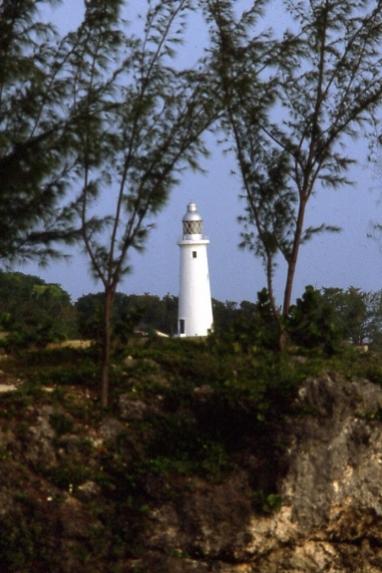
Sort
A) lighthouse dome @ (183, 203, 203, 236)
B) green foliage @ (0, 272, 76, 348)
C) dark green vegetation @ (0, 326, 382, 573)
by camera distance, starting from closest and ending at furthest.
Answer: dark green vegetation @ (0, 326, 382, 573), green foliage @ (0, 272, 76, 348), lighthouse dome @ (183, 203, 203, 236)

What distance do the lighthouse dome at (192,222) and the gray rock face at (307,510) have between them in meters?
7.03

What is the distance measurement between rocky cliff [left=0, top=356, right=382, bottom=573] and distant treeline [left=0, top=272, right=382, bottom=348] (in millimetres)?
1903

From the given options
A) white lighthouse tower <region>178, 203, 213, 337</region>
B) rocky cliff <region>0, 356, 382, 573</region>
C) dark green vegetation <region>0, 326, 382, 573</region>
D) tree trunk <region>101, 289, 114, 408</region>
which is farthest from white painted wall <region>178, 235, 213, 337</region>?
rocky cliff <region>0, 356, 382, 573</region>

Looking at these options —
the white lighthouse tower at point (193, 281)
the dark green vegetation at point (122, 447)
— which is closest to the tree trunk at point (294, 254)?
the dark green vegetation at point (122, 447)

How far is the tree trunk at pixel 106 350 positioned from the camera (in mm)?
11641

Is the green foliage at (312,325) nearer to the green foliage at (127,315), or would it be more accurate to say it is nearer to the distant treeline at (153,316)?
the distant treeline at (153,316)

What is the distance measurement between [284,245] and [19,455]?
4409 mm

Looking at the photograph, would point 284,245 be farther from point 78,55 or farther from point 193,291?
point 193,291

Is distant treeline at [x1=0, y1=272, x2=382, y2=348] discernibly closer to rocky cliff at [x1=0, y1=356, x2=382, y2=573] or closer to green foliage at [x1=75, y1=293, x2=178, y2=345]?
green foliage at [x1=75, y1=293, x2=178, y2=345]

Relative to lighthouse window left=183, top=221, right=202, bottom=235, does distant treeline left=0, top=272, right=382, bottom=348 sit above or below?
below

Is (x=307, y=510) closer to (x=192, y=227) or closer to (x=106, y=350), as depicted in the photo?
(x=106, y=350)

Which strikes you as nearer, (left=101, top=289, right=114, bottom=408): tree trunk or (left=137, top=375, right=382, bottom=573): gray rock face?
(left=137, top=375, right=382, bottom=573): gray rock face

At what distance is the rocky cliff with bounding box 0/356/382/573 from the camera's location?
10406mm

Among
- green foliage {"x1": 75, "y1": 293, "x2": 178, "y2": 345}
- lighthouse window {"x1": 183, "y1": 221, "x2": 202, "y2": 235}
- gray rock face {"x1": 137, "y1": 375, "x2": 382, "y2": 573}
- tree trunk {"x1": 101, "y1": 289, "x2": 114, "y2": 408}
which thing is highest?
lighthouse window {"x1": 183, "y1": 221, "x2": 202, "y2": 235}
